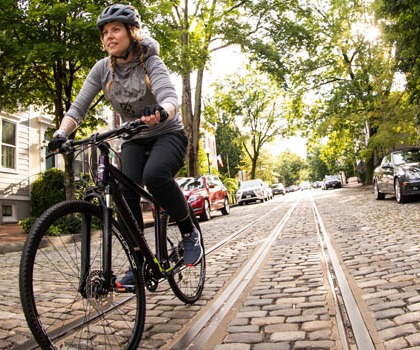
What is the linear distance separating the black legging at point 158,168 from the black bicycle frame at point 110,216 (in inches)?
4.5

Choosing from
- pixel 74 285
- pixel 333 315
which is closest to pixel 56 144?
pixel 74 285

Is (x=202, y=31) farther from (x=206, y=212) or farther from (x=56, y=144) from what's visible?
(x=56, y=144)

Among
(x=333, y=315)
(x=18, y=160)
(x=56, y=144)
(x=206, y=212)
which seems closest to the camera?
(x=56, y=144)

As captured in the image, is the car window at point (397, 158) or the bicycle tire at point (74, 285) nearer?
the bicycle tire at point (74, 285)

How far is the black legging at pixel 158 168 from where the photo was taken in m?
2.80

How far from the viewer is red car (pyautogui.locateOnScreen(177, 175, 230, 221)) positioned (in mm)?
13766

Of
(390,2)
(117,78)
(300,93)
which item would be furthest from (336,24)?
(117,78)

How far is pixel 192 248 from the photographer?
330cm

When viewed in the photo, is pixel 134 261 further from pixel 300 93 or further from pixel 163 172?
pixel 300 93

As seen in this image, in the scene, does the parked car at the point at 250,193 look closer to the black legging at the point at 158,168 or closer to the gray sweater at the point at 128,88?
the black legging at the point at 158,168

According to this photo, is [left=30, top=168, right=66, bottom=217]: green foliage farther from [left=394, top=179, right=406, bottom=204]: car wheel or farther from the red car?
[left=394, top=179, right=406, bottom=204]: car wheel

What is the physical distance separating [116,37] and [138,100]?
452 millimetres

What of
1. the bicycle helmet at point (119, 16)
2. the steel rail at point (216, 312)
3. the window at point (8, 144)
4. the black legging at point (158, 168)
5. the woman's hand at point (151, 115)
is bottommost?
the steel rail at point (216, 312)

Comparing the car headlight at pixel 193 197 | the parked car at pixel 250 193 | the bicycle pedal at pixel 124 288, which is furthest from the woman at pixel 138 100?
the parked car at pixel 250 193
